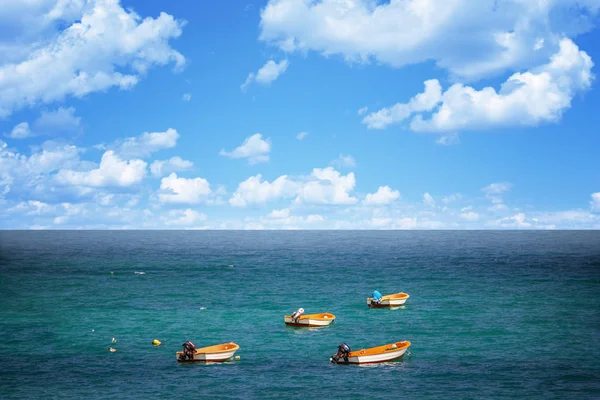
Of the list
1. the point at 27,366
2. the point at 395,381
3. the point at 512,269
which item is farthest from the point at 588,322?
the point at 512,269

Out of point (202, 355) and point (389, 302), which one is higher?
point (389, 302)

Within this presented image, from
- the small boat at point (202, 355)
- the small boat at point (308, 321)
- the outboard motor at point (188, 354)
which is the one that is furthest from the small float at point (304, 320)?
the outboard motor at point (188, 354)

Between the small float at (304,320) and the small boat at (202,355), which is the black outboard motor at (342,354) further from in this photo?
the small float at (304,320)

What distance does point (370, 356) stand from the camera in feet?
199

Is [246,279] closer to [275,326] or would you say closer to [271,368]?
[275,326]

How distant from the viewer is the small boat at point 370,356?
2379 inches

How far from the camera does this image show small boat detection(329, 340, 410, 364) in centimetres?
6044

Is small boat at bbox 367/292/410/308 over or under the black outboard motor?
over

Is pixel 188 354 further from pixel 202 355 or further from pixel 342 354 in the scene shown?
pixel 342 354

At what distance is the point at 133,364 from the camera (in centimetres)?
6150

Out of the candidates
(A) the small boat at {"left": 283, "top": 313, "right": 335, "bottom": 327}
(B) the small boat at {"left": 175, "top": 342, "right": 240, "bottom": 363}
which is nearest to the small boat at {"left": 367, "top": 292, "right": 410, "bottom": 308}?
(A) the small boat at {"left": 283, "top": 313, "right": 335, "bottom": 327}

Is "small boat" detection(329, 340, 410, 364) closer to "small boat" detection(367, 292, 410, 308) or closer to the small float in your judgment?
the small float

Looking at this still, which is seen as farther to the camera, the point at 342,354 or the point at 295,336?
the point at 295,336

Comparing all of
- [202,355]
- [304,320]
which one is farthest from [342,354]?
[304,320]
